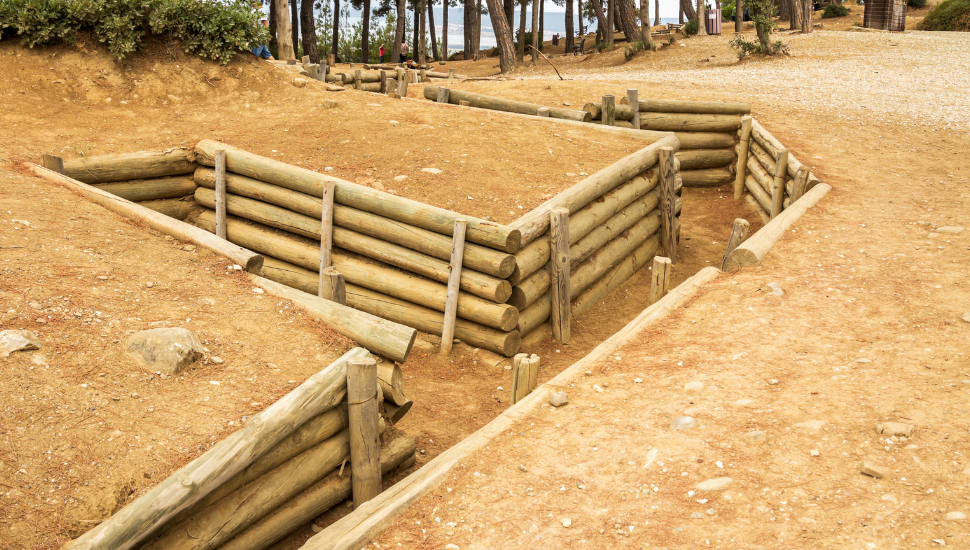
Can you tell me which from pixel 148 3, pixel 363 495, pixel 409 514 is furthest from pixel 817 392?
pixel 148 3

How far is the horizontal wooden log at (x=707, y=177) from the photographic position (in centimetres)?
1481

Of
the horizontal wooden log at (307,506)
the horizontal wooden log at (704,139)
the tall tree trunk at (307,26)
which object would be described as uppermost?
the tall tree trunk at (307,26)

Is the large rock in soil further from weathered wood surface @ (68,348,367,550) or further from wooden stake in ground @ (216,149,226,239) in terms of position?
wooden stake in ground @ (216,149,226,239)

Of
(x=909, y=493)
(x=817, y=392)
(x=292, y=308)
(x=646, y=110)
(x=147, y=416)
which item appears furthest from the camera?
(x=646, y=110)

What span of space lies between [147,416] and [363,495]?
1722 mm

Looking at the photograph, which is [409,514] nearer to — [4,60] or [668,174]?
[668,174]

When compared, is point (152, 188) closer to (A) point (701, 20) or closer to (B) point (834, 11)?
(A) point (701, 20)

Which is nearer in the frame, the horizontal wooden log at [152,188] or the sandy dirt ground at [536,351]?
the sandy dirt ground at [536,351]

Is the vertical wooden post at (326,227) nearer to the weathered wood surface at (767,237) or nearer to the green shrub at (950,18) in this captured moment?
the weathered wood surface at (767,237)

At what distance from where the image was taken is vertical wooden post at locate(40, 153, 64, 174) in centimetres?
935

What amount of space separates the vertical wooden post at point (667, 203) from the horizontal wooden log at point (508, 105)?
2.65m

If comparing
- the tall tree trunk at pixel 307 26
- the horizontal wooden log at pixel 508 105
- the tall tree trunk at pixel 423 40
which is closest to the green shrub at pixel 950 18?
the tall tree trunk at pixel 423 40

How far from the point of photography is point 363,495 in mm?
5730

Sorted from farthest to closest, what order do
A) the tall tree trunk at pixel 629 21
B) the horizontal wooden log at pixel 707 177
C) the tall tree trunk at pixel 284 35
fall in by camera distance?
1. the tall tree trunk at pixel 629 21
2. the tall tree trunk at pixel 284 35
3. the horizontal wooden log at pixel 707 177
